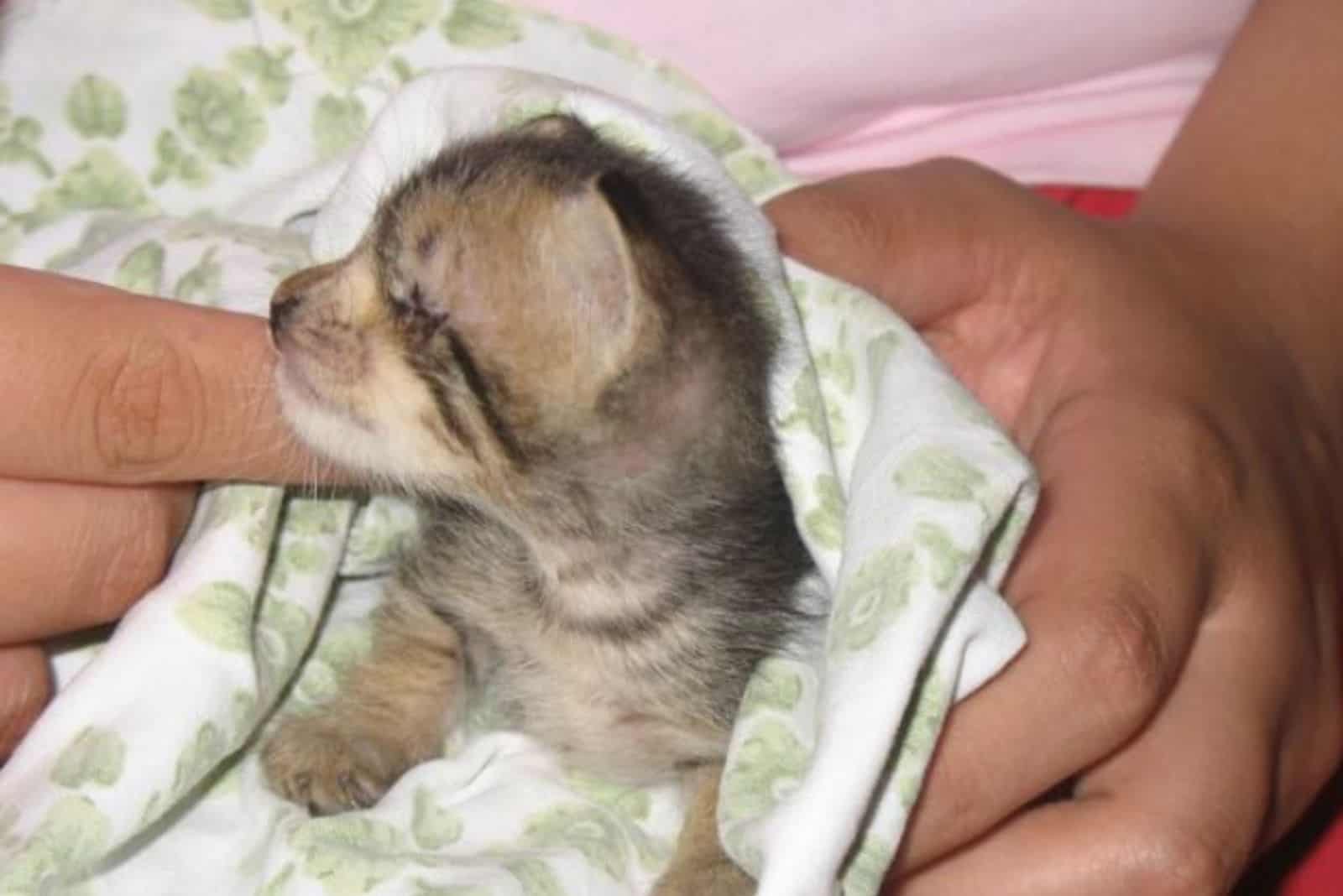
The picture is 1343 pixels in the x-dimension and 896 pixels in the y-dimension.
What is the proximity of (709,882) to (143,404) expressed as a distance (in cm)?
58

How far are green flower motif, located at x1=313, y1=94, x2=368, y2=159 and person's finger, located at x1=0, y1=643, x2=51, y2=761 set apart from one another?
0.62 m

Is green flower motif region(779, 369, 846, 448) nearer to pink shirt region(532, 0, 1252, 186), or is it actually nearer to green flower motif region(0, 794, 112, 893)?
pink shirt region(532, 0, 1252, 186)

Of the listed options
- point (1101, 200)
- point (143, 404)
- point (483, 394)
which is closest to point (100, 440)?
point (143, 404)

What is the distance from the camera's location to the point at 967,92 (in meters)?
2.01

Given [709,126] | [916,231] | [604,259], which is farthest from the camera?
[709,126]

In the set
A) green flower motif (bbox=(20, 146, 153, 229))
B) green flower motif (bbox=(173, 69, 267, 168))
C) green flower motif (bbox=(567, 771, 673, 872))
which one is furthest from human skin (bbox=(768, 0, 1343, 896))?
green flower motif (bbox=(20, 146, 153, 229))

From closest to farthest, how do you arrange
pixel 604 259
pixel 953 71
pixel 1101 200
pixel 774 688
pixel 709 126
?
pixel 604 259 < pixel 774 688 < pixel 709 126 < pixel 953 71 < pixel 1101 200

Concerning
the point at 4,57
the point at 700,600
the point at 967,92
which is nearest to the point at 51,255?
the point at 4,57

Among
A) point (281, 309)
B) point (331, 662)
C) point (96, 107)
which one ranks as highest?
point (281, 309)

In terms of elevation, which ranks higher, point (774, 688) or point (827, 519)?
point (827, 519)

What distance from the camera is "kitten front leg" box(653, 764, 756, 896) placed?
1.41 meters

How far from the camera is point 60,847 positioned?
4.35 feet

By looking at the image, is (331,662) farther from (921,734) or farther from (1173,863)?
(1173,863)

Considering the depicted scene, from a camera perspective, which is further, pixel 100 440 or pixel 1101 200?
pixel 1101 200
